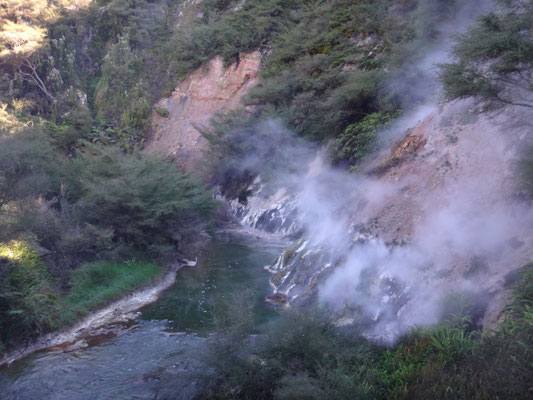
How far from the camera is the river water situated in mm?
8078

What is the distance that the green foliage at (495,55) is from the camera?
25.7ft

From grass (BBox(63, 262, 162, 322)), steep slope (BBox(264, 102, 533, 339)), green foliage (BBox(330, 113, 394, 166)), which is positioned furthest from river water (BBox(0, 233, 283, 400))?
green foliage (BBox(330, 113, 394, 166))

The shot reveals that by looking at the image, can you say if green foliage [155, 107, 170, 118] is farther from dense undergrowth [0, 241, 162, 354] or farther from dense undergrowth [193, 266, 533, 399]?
dense undergrowth [193, 266, 533, 399]

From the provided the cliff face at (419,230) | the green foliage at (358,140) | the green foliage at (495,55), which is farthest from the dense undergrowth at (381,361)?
the green foliage at (358,140)

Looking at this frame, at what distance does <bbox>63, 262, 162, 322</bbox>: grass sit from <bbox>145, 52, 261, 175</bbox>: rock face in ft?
39.9

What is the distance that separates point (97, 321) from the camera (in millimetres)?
12016

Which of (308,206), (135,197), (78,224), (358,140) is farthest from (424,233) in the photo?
(78,224)

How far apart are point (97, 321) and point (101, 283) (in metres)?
1.65

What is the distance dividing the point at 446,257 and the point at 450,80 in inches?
129

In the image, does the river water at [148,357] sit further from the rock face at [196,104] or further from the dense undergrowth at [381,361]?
the rock face at [196,104]

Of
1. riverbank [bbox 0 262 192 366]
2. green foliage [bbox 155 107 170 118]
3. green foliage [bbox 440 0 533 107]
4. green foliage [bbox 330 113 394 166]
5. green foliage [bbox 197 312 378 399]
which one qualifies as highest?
green foliage [bbox 440 0 533 107]

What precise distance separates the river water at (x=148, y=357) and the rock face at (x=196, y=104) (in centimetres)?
1327

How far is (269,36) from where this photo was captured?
92.1 feet

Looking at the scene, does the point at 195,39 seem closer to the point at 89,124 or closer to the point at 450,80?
the point at 89,124
